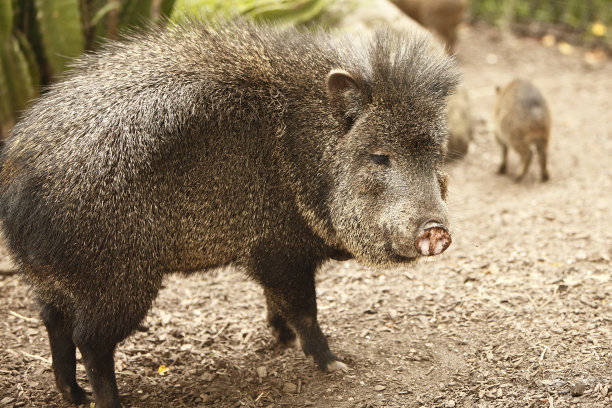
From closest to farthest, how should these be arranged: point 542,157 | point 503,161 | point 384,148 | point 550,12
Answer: point 384,148, point 542,157, point 503,161, point 550,12

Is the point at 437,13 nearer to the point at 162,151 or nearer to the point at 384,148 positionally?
the point at 384,148

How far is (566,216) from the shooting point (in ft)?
19.7

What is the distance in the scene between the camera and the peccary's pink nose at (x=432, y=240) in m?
3.31

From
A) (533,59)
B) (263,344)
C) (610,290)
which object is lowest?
(263,344)

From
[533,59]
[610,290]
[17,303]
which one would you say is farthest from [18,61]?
[533,59]

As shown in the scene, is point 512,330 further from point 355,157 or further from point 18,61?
point 18,61

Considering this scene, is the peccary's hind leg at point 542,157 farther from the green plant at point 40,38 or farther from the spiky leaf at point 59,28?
the spiky leaf at point 59,28

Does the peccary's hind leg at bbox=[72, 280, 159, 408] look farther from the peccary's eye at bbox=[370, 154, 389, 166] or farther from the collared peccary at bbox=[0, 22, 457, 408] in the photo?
the peccary's eye at bbox=[370, 154, 389, 166]

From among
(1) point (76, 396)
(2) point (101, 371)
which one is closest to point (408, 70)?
(2) point (101, 371)

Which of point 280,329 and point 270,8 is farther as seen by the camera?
point 270,8

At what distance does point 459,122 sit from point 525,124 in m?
0.83

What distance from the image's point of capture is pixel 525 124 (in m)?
7.30

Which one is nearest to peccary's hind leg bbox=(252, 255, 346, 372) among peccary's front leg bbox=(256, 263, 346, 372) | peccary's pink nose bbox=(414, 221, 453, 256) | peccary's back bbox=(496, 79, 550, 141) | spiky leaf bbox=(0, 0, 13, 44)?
peccary's front leg bbox=(256, 263, 346, 372)

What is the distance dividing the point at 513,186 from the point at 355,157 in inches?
164
